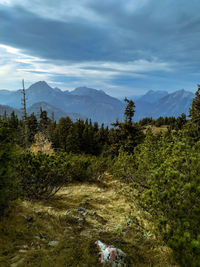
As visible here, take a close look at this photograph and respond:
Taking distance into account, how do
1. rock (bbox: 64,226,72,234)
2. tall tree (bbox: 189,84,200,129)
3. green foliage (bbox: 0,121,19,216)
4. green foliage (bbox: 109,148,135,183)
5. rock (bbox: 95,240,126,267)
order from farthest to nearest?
tall tree (bbox: 189,84,200,129), green foliage (bbox: 109,148,135,183), rock (bbox: 64,226,72,234), green foliage (bbox: 0,121,19,216), rock (bbox: 95,240,126,267)

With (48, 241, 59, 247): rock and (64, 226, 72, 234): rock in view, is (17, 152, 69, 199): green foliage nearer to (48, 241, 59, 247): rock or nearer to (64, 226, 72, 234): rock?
(64, 226, 72, 234): rock

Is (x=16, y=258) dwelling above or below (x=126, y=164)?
below

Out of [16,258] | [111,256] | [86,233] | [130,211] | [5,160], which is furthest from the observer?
[130,211]

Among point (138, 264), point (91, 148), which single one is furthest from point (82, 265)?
point (91, 148)

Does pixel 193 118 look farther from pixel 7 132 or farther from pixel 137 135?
pixel 7 132

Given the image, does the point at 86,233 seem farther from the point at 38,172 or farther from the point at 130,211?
the point at 38,172

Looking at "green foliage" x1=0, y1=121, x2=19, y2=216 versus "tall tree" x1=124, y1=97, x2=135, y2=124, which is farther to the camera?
"tall tree" x1=124, y1=97, x2=135, y2=124

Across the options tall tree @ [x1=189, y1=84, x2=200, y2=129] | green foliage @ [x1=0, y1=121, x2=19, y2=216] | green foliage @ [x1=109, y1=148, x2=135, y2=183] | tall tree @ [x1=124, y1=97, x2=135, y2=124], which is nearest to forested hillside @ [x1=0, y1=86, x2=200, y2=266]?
green foliage @ [x1=0, y1=121, x2=19, y2=216]

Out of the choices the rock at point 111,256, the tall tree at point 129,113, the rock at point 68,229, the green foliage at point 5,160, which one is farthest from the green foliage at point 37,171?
the tall tree at point 129,113

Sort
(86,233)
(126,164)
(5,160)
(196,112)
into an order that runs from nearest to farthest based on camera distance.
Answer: (5,160), (86,233), (126,164), (196,112)

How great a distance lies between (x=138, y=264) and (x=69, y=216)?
134 inches

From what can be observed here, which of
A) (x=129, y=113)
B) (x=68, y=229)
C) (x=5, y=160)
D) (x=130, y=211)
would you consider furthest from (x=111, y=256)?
(x=129, y=113)

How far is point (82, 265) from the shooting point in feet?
13.2

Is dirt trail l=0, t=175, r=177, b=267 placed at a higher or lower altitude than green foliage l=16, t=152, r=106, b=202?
lower
